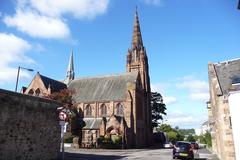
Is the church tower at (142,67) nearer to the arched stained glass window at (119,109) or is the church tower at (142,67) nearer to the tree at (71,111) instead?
the arched stained glass window at (119,109)

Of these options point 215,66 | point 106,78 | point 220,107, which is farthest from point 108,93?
point 220,107

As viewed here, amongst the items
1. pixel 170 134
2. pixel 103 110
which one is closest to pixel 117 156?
pixel 103 110

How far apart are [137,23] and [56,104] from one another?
166 feet

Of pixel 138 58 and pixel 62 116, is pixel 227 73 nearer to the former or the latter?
pixel 62 116

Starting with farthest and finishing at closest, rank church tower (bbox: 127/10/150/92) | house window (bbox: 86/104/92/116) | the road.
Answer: church tower (bbox: 127/10/150/92) → house window (bbox: 86/104/92/116) → the road

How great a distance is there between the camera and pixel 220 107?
17.2 metres

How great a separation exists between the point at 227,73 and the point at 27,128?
584 inches

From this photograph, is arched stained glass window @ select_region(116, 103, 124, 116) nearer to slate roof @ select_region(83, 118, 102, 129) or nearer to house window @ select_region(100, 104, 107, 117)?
house window @ select_region(100, 104, 107, 117)

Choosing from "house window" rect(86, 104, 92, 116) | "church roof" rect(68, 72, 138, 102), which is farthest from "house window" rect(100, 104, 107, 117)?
"house window" rect(86, 104, 92, 116)

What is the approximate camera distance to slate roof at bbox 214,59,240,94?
1781 centimetres

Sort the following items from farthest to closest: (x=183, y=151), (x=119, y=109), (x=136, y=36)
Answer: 1. (x=136, y=36)
2. (x=119, y=109)
3. (x=183, y=151)

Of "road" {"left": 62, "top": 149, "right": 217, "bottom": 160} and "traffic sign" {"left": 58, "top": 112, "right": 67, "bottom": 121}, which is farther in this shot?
"road" {"left": 62, "top": 149, "right": 217, "bottom": 160}

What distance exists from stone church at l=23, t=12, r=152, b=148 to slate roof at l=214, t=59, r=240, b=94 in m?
27.4

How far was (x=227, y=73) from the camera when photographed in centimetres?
1958
